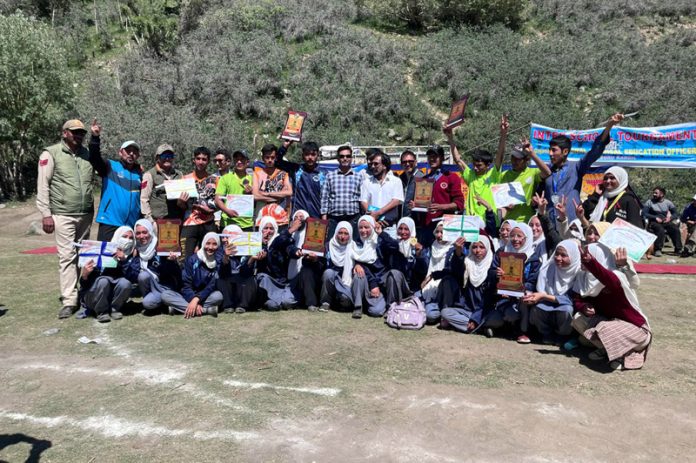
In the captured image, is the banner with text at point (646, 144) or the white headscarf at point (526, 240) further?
Answer: the banner with text at point (646, 144)

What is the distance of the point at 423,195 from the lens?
6281 mm

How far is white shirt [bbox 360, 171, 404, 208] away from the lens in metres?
6.48

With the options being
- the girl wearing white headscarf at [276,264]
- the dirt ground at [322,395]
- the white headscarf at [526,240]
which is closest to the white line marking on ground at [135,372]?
the dirt ground at [322,395]

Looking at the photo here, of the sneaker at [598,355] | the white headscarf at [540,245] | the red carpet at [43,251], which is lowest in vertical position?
the red carpet at [43,251]

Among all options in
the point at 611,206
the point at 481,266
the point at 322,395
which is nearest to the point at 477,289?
the point at 481,266

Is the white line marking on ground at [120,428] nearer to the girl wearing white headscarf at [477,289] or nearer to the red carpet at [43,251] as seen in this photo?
the girl wearing white headscarf at [477,289]

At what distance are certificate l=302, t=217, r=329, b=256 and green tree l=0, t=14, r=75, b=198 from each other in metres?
15.3

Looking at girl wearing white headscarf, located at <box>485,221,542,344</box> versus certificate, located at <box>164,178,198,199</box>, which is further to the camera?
certificate, located at <box>164,178,198,199</box>

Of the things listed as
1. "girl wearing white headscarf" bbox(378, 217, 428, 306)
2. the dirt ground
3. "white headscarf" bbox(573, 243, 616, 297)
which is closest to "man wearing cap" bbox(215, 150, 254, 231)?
the dirt ground

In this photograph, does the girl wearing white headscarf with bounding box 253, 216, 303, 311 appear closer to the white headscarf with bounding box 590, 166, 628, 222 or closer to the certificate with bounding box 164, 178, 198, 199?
the certificate with bounding box 164, 178, 198, 199

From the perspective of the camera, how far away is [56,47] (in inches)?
701

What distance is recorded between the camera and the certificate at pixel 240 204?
6.46 m

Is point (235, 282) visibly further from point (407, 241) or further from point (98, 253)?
point (407, 241)

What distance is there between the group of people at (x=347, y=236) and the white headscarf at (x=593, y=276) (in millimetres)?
15
